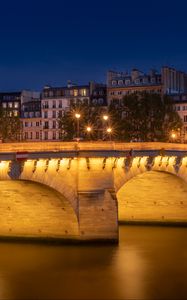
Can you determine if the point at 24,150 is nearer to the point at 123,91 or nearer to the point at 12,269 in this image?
the point at 12,269

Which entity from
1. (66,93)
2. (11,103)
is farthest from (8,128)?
(11,103)

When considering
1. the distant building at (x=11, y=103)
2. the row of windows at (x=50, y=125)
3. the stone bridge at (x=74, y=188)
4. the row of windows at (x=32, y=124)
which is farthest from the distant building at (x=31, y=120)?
the stone bridge at (x=74, y=188)

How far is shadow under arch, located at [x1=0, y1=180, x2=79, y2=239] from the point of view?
1646 inches

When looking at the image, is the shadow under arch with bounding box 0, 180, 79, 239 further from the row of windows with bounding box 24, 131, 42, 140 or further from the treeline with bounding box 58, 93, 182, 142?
the row of windows with bounding box 24, 131, 42, 140

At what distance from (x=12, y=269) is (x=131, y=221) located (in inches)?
770

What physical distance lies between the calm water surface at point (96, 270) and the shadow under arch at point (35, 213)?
1.14 metres

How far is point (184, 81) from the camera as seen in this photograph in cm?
10856

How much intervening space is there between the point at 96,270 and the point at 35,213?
7630 mm

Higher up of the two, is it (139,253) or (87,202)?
(87,202)

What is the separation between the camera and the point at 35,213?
43.1 metres

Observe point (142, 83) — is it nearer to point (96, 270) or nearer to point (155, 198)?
point (155, 198)

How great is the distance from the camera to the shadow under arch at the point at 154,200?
5434cm

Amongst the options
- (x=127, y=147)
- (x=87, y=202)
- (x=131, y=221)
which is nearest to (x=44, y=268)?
(x=87, y=202)

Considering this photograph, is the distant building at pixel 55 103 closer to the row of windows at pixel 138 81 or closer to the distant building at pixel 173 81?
the row of windows at pixel 138 81
